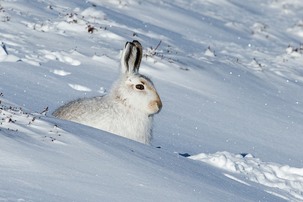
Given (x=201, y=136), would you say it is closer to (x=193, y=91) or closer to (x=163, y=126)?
(x=163, y=126)

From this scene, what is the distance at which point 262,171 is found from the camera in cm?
800

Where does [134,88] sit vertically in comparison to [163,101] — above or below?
above

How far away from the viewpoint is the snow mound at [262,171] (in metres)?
7.64


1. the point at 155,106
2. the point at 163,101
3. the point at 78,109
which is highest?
the point at 155,106

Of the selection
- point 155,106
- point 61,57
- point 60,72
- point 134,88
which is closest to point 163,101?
point 60,72

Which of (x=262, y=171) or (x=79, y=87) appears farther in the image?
(x=79, y=87)

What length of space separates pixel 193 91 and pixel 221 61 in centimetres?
274

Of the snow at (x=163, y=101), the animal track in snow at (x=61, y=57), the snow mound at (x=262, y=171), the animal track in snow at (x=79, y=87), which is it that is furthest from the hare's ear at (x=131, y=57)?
the animal track in snow at (x=61, y=57)

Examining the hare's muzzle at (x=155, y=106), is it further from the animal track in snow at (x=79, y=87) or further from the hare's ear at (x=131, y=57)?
the animal track in snow at (x=79, y=87)

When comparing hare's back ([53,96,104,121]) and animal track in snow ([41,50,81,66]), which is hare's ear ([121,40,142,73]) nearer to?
hare's back ([53,96,104,121])

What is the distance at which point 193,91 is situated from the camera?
1141 centimetres

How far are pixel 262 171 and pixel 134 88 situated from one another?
1.46 metres

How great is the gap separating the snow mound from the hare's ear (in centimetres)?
126

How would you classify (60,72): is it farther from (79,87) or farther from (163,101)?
(163,101)
